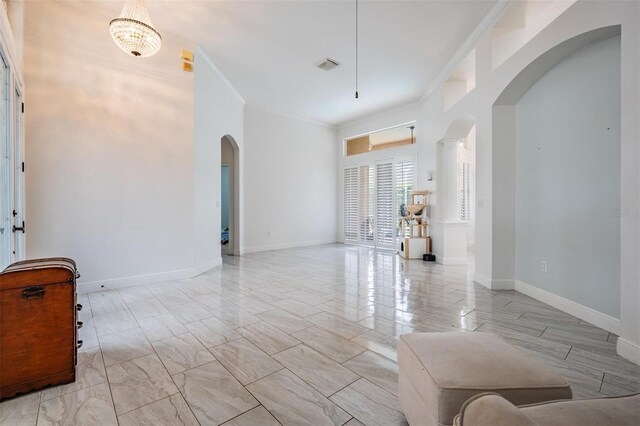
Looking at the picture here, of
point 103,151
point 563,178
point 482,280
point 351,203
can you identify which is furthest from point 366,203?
point 103,151

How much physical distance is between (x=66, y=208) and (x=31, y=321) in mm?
2331

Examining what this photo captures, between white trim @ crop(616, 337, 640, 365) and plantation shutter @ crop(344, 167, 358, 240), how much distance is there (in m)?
6.44

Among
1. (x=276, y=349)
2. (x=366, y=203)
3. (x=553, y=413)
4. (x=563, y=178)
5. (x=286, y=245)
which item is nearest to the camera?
(x=553, y=413)

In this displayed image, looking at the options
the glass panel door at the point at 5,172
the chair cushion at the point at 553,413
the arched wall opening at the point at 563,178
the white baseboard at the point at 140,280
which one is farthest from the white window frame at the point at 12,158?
the arched wall opening at the point at 563,178

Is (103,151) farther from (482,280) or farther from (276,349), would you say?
(482,280)

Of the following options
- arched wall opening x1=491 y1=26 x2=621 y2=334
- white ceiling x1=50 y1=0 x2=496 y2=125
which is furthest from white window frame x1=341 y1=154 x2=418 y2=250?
arched wall opening x1=491 y1=26 x2=621 y2=334

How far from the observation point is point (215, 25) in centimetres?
395

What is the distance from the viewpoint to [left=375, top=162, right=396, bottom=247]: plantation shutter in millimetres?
7547

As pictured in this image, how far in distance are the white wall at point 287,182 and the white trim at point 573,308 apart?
216 inches

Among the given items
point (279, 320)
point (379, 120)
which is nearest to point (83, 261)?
point (279, 320)

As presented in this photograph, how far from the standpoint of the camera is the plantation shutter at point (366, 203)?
8.10 meters

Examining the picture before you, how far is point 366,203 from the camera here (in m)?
8.25

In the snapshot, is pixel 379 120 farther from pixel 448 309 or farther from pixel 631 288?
pixel 631 288

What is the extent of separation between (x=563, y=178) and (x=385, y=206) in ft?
15.2
